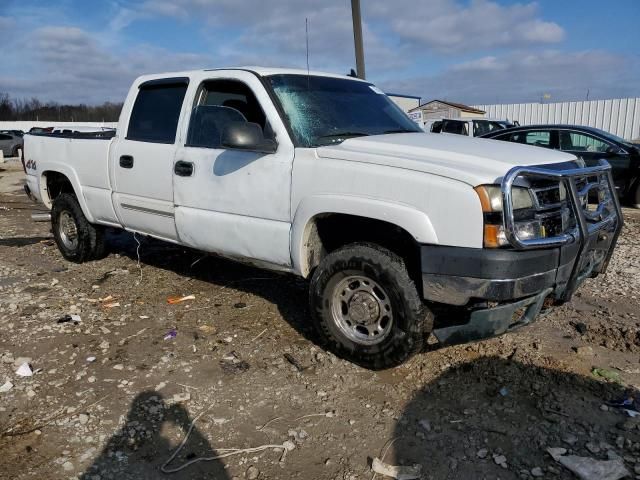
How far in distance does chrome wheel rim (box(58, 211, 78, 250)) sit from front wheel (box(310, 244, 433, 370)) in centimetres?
376

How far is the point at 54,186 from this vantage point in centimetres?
635

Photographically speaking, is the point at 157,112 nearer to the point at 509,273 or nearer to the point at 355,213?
the point at 355,213

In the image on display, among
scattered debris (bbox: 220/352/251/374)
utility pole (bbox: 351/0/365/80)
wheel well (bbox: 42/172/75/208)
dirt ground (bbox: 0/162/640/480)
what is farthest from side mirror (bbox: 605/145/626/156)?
wheel well (bbox: 42/172/75/208)

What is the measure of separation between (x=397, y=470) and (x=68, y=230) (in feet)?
16.7

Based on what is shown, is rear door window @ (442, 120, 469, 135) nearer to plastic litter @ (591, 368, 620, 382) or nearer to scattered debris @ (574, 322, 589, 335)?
scattered debris @ (574, 322, 589, 335)

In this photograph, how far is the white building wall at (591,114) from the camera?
24.4 m

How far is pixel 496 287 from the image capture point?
2.93 metres

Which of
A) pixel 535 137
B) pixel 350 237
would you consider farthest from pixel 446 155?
pixel 535 137

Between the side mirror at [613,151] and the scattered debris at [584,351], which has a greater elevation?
the side mirror at [613,151]

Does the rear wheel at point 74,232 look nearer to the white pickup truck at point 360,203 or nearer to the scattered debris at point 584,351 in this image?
the white pickup truck at point 360,203

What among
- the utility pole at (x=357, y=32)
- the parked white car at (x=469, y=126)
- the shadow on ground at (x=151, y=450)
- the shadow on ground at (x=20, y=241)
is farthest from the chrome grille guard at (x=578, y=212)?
the parked white car at (x=469, y=126)

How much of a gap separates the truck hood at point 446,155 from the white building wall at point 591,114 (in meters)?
24.5

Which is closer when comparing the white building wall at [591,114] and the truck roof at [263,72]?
the truck roof at [263,72]

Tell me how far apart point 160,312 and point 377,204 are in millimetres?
2521
